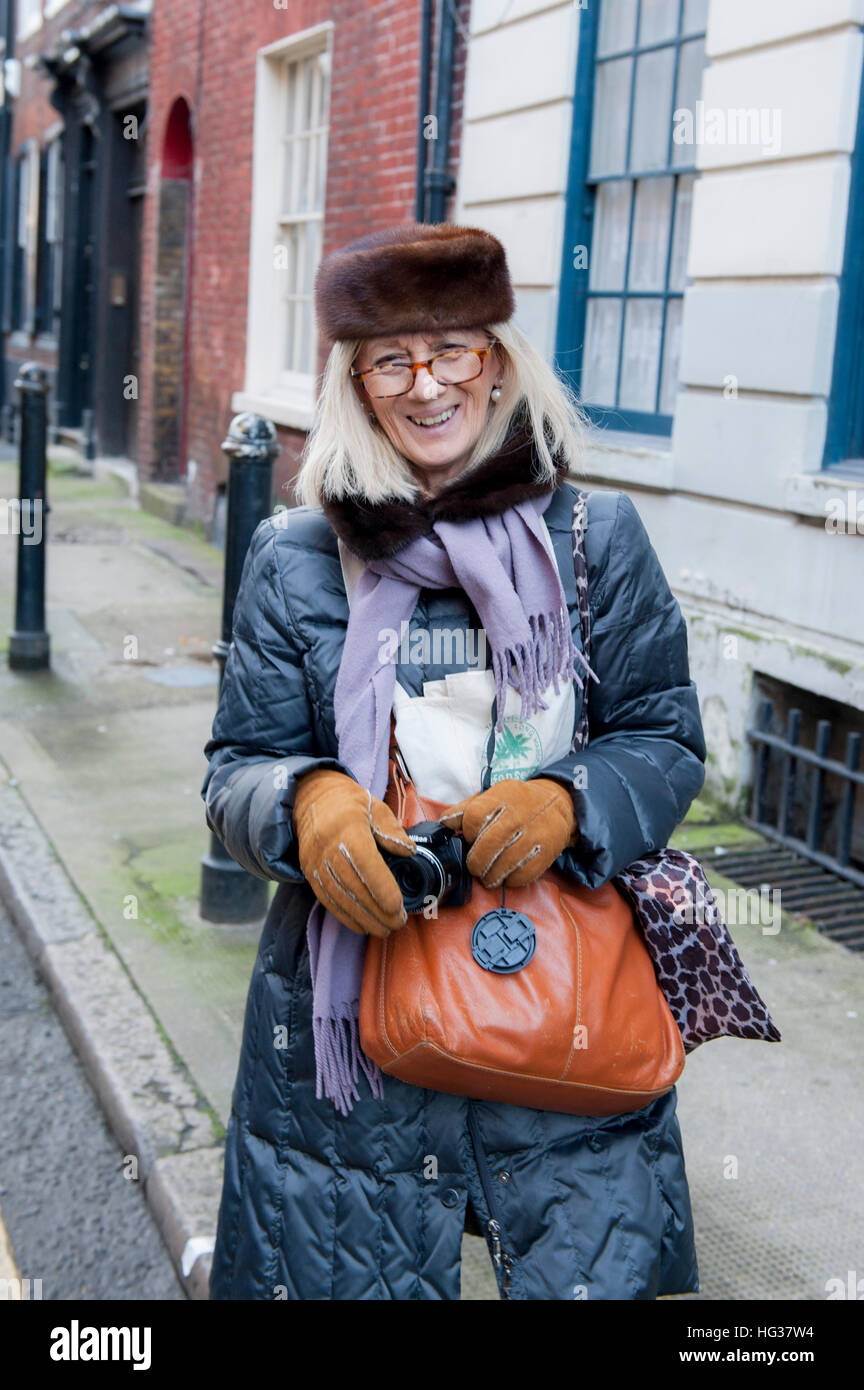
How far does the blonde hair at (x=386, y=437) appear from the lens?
2.26 meters

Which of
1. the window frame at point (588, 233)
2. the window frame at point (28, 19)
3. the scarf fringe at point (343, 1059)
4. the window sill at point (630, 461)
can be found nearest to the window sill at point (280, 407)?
the window frame at point (588, 233)

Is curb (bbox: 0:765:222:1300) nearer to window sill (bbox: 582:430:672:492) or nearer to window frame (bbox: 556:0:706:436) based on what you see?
window sill (bbox: 582:430:672:492)

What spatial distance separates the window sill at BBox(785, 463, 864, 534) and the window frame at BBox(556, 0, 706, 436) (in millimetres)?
1085

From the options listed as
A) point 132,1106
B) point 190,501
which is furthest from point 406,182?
point 132,1106

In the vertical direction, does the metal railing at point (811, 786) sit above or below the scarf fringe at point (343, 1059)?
below

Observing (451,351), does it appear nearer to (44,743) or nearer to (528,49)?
(44,743)

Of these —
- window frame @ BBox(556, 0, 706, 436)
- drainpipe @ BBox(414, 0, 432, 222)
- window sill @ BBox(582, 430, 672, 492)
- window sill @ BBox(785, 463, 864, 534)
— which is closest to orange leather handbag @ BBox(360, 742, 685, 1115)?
window sill @ BBox(785, 463, 864, 534)

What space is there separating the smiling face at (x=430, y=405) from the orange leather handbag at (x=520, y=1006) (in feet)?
1.92

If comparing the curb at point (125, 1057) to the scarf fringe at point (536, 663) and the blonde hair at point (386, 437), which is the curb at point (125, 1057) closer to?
the scarf fringe at point (536, 663)

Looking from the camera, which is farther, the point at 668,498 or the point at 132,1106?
the point at 668,498

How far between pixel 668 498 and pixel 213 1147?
3538 mm

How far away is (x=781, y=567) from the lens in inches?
213

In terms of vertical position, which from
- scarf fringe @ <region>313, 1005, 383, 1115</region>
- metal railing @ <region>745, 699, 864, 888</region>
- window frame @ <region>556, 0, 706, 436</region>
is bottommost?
metal railing @ <region>745, 699, 864, 888</region>

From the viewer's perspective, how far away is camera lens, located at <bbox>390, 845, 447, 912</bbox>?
1.96 metres
